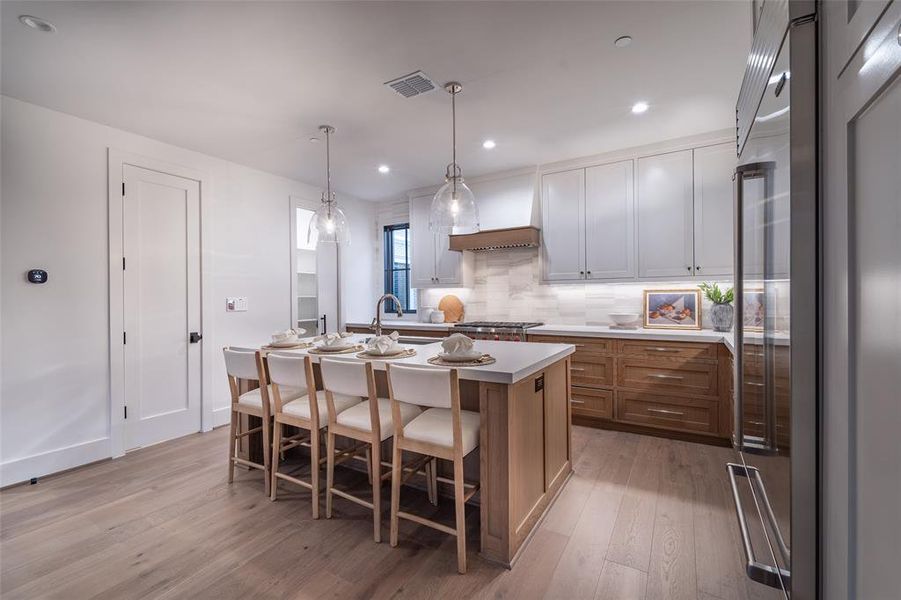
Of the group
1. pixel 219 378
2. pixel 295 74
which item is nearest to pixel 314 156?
pixel 295 74

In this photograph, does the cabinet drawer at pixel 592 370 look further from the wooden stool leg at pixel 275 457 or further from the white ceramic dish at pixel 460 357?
the wooden stool leg at pixel 275 457

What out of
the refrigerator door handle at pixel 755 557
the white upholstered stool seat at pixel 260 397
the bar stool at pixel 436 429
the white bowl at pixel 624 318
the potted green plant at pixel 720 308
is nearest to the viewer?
the refrigerator door handle at pixel 755 557

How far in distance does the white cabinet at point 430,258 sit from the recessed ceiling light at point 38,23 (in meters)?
3.49

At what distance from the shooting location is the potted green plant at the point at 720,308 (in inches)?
137

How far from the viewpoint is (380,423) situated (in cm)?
213

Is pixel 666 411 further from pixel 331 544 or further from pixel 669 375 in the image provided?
pixel 331 544

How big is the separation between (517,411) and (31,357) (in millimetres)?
3464

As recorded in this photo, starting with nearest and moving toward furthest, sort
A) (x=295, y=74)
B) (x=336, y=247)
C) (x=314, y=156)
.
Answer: (x=295, y=74) < (x=314, y=156) < (x=336, y=247)

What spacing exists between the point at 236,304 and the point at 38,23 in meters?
2.59

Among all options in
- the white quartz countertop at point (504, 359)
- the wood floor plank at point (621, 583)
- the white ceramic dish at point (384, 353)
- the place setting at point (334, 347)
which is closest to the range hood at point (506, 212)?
the white quartz countertop at point (504, 359)

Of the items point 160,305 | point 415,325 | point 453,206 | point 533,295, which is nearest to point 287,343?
point 453,206

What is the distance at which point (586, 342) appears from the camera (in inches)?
150

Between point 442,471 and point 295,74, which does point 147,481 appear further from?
point 295,74

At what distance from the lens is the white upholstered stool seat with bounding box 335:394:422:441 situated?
2143mm
